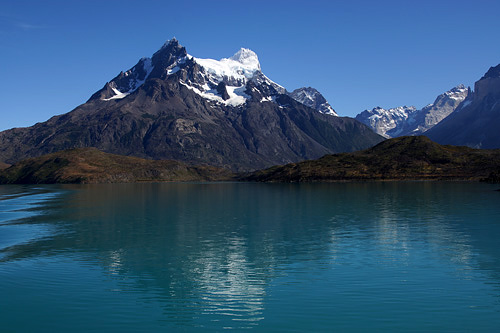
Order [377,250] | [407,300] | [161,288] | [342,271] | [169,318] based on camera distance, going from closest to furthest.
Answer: [169,318]
[407,300]
[161,288]
[342,271]
[377,250]

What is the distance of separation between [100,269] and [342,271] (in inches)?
1142

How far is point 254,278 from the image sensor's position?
47.9m

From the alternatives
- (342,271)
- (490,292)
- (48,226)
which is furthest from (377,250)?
(48,226)

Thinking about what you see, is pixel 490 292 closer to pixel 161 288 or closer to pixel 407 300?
pixel 407 300

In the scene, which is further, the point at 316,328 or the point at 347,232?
the point at 347,232

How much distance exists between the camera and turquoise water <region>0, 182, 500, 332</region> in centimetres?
3516

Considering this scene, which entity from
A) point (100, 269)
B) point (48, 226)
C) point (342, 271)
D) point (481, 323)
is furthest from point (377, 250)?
point (48, 226)

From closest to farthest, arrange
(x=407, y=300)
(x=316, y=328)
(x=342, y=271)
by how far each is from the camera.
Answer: (x=316, y=328), (x=407, y=300), (x=342, y=271)

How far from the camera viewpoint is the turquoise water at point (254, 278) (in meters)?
35.2

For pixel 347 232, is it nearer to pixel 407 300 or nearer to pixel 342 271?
pixel 342 271

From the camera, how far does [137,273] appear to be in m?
51.5

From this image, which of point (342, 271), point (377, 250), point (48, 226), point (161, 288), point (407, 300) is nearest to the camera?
point (407, 300)

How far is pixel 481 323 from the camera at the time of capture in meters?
33.7

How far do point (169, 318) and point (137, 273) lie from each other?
54.6 feet
